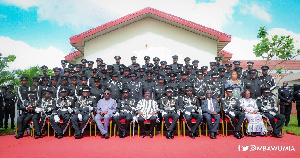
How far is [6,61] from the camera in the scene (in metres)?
12.0

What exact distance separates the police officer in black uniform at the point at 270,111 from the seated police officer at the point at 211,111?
149 centimetres

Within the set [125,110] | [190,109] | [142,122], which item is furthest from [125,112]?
[190,109]

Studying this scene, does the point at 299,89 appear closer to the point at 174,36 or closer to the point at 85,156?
the point at 174,36

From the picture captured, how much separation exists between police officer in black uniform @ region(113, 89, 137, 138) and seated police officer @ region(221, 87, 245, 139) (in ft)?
10.2

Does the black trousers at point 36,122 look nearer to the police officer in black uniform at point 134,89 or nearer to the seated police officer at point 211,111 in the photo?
the police officer in black uniform at point 134,89

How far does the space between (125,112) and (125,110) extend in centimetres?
9

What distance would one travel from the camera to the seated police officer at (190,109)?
7453 millimetres

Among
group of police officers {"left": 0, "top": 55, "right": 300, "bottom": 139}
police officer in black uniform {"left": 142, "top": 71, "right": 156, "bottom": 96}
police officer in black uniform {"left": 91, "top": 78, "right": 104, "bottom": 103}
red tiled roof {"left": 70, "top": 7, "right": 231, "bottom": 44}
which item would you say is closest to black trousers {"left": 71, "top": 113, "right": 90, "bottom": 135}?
group of police officers {"left": 0, "top": 55, "right": 300, "bottom": 139}

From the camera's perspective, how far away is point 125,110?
7926 mm

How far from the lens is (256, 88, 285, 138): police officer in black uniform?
737cm

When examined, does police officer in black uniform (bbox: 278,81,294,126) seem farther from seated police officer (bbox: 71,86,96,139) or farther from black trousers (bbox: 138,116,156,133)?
seated police officer (bbox: 71,86,96,139)

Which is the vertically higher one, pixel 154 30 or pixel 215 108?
pixel 154 30

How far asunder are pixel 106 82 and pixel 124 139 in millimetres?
2851

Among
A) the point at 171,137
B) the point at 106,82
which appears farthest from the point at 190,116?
the point at 106,82
